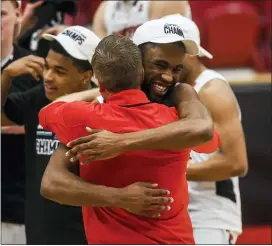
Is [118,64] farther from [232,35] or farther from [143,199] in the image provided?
[232,35]

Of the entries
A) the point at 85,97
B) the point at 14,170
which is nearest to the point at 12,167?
the point at 14,170

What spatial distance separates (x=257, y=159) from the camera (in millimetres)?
3793

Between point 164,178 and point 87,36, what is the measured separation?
2.81 ft

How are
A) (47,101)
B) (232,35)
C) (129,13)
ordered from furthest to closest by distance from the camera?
(232,35) → (129,13) → (47,101)

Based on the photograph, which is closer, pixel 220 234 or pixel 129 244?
pixel 129 244

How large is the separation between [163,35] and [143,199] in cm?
56

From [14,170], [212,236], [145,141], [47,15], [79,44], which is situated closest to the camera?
[145,141]

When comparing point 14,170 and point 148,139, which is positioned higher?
point 148,139

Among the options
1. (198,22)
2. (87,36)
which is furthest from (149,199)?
(198,22)

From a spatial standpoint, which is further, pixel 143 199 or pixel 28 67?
pixel 28 67

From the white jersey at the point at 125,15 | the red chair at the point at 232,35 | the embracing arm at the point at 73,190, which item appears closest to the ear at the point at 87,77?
the embracing arm at the point at 73,190

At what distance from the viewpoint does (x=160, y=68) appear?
2229 mm

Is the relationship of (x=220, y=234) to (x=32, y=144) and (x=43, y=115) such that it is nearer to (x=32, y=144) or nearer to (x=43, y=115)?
(x=32, y=144)

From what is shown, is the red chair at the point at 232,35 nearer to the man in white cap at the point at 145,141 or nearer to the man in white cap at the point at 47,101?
the man in white cap at the point at 47,101
